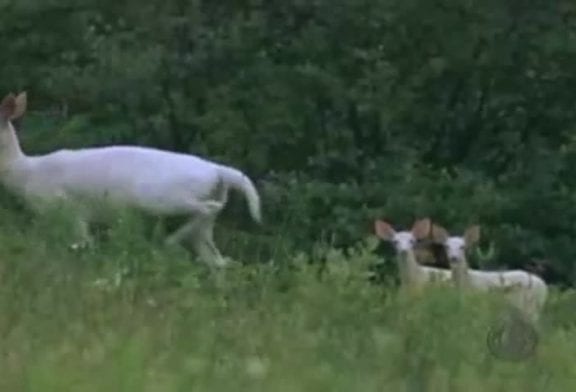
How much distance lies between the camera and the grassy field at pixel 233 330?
16.5 ft

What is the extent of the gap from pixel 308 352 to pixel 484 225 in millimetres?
9367

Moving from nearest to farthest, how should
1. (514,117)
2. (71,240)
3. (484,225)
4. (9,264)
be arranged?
1. (9,264)
2. (71,240)
3. (484,225)
4. (514,117)

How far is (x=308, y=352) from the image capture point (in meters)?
5.56

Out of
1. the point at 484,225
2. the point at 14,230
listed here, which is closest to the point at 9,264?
the point at 14,230

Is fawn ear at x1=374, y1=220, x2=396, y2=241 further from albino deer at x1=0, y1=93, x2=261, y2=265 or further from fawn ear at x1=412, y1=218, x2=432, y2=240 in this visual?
albino deer at x1=0, y1=93, x2=261, y2=265

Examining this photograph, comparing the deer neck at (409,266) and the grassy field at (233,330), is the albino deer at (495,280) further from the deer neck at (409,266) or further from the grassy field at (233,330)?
the grassy field at (233,330)

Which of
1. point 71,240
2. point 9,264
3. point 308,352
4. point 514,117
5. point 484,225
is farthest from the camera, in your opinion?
point 514,117

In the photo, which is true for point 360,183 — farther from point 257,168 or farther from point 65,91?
point 65,91

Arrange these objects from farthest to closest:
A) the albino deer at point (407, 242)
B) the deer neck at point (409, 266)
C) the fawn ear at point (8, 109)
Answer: the fawn ear at point (8, 109) < the albino deer at point (407, 242) < the deer neck at point (409, 266)

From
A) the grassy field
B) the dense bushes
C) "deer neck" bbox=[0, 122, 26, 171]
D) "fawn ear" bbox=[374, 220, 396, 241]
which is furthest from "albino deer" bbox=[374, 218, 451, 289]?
the grassy field

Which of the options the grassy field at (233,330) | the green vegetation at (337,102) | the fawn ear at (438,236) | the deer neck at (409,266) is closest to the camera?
the grassy field at (233,330)

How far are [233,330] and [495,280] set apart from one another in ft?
16.9

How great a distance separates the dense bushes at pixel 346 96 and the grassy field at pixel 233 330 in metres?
6.84

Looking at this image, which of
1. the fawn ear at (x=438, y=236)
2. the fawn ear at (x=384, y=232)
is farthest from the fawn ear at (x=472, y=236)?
the fawn ear at (x=384, y=232)
